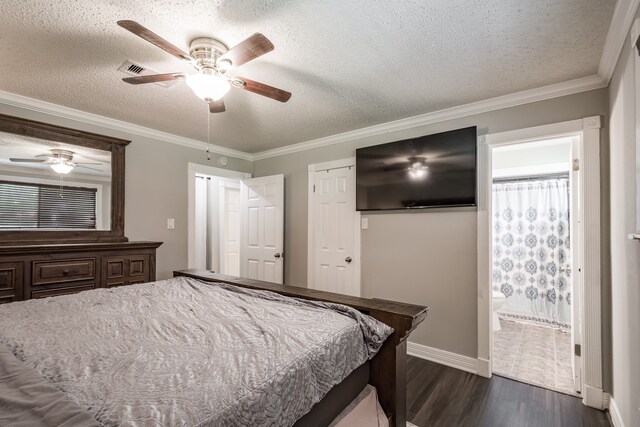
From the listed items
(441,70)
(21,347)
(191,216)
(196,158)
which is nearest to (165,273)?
(191,216)

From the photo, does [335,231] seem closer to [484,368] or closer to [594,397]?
[484,368]

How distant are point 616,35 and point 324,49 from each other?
165cm

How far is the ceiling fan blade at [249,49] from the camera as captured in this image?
A: 4.76 ft

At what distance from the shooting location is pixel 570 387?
2.37m

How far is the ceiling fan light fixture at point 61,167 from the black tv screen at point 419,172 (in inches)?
114

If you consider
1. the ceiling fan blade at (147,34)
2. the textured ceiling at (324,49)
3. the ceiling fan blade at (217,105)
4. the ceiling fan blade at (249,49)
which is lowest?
the ceiling fan blade at (217,105)

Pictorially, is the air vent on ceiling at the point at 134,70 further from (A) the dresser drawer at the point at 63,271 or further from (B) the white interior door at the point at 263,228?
(B) the white interior door at the point at 263,228

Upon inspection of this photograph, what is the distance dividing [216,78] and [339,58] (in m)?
0.81

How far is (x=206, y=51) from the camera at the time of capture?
5.87 ft

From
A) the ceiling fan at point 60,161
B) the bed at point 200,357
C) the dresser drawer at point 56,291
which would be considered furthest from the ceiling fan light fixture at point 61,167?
the bed at point 200,357

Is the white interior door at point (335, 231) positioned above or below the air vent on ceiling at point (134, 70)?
below

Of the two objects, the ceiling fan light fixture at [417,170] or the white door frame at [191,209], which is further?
the white door frame at [191,209]

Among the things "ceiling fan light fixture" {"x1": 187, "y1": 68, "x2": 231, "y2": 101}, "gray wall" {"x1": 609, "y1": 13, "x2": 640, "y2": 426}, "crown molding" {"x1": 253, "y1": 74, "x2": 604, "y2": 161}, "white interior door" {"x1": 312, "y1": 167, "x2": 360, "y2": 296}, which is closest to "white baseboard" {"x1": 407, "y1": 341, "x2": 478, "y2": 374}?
"white interior door" {"x1": 312, "y1": 167, "x2": 360, "y2": 296}

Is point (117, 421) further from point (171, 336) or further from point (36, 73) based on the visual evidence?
point (36, 73)
